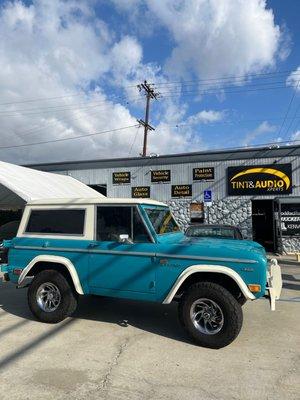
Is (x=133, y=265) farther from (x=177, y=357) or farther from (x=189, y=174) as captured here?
(x=189, y=174)

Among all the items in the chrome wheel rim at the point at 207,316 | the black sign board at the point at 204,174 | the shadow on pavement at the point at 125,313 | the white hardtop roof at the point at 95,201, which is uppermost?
the black sign board at the point at 204,174

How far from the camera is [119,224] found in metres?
6.41

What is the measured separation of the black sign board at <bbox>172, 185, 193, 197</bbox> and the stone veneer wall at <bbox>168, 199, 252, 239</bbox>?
0.32m

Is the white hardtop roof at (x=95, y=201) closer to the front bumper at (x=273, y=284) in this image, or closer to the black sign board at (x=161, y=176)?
the front bumper at (x=273, y=284)

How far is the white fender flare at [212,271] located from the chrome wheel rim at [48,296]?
1.95 metres

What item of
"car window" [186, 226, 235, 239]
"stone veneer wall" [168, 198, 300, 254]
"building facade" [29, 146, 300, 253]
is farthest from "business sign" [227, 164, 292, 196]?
"car window" [186, 226, 235, 239]

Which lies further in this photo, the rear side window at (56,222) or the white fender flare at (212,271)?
the rear side window at (56,222)

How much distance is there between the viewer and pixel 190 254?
5.72 m

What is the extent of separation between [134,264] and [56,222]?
66.9 inches

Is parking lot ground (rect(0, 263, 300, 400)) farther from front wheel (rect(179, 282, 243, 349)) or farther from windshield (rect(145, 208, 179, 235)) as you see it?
windshield (rect(145, 208, 179, 235))

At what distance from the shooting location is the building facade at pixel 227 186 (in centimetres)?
1944

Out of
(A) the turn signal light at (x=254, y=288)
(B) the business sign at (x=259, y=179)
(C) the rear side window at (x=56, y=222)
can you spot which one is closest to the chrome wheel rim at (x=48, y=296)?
(C) the rear side window at (x=56, y=222)

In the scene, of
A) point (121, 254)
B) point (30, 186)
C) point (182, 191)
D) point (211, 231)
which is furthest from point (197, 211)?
point (121, 254)

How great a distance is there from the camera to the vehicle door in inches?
237
